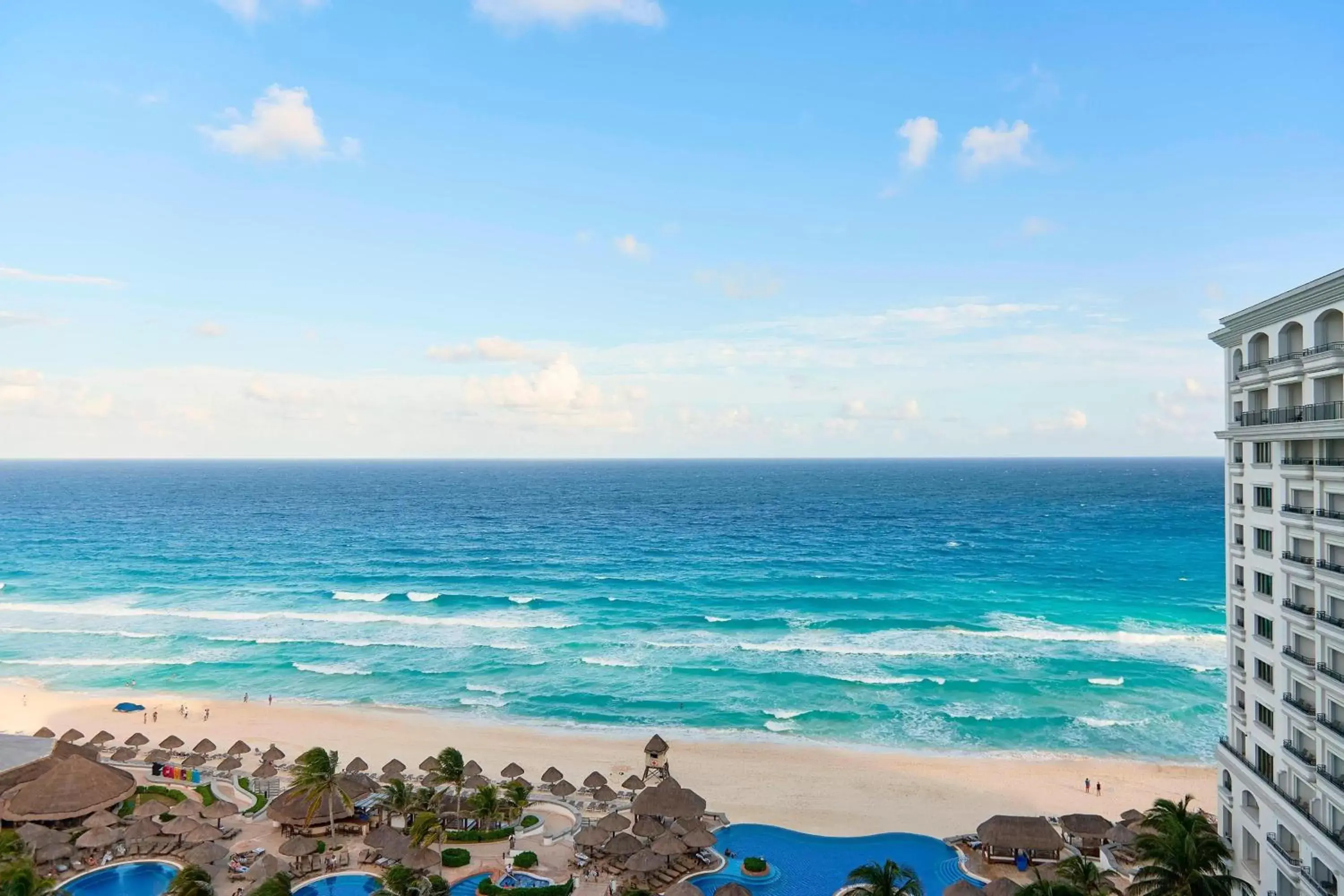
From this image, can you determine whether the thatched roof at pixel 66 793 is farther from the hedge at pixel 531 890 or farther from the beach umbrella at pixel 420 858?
the hedge at pixel 531 890

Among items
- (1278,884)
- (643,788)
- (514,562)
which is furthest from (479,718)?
(514,562)

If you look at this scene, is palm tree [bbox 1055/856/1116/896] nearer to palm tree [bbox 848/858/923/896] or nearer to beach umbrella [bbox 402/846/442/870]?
palm tree [bbox 848/858/923/896]

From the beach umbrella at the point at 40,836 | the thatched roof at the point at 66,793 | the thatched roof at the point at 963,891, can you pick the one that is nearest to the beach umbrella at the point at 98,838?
the beach umbrella at the point at 40,836

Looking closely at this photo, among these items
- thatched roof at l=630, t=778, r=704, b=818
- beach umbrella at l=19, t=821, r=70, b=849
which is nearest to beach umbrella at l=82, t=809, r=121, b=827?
beach umbrella at l=19, t=821, r=70, b=849

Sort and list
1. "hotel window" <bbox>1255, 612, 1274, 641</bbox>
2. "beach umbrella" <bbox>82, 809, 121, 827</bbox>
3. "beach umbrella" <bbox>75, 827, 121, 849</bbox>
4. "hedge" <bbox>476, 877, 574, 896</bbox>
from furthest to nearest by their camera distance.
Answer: "beach umbrella" <bbox>82, 809, 121, 827</bbox> → "beach umbrella" <bbox>75, 827, 121, 849</bbox> → "hedge" <bbox>476, 877, 574, 896</bbox> → "hotel window" <bbox>1255, 612, 1274, 641</bbox>

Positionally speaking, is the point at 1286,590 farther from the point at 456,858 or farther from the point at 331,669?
the point at 331,669

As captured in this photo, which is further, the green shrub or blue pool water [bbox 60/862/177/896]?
the green shrub

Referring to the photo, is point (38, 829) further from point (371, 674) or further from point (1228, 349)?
point (1228, 349)
